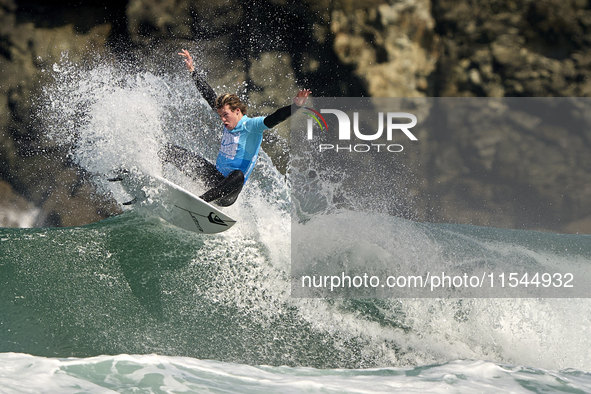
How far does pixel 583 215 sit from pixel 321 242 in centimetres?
579

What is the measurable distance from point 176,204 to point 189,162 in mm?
476

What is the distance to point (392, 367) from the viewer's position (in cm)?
281

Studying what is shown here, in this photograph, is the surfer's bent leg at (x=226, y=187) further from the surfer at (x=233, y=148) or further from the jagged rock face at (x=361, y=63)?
the jagged rock face at (x=361, y=63)

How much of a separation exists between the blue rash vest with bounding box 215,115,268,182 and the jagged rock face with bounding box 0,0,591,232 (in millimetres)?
3752

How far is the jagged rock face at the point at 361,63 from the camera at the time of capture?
6.99 metres

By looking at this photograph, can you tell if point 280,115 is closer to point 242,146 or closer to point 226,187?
point 242,146

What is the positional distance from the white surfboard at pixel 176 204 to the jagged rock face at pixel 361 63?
146 inches

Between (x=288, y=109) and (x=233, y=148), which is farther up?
(x=288, y=109)

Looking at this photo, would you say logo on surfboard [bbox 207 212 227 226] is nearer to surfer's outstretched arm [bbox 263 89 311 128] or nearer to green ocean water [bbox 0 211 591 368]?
green ocean water [bbox 0 211 591 368]

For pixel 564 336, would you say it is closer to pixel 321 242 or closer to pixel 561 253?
pixel 321 242

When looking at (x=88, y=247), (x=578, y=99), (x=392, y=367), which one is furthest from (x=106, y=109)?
(x=578, y=99)

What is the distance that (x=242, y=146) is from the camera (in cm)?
390

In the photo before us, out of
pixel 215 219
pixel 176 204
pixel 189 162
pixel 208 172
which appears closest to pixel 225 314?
pixel 215 219

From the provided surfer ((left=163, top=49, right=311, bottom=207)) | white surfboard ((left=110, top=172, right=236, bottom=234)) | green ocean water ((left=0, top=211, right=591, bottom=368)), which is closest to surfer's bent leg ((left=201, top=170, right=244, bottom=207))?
surfer ((left=163, top=49, right=311, bottom=207))
